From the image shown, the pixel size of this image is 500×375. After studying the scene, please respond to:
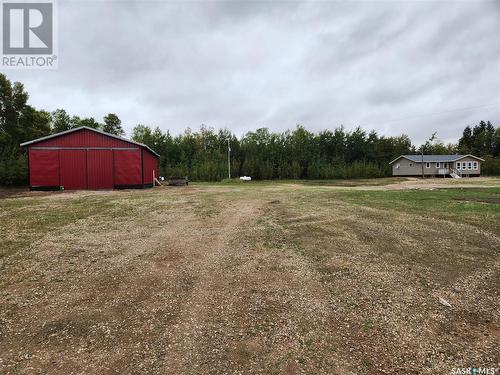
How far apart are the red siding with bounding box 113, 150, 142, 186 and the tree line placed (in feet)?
27.1

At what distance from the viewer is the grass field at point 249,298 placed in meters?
2.90

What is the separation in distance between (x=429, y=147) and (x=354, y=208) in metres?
58.2

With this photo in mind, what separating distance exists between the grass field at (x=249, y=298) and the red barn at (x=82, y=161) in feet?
40.8

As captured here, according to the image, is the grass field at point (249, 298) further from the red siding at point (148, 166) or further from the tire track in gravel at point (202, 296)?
the red siding at point (148, 166)

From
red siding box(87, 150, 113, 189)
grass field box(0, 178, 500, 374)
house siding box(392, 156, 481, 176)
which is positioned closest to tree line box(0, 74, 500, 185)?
house siding box(392, 156, 481, 176)

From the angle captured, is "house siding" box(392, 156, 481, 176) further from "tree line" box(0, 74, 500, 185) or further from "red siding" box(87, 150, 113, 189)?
"red siding" box(87, 150, 113, 189)

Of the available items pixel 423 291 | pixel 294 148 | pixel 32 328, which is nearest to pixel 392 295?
pixel 423 291

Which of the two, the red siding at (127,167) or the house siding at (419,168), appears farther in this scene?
the house siding at (419,168)

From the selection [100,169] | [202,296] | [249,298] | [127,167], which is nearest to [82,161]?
[100,169]

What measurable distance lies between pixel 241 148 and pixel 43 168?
2986 cm

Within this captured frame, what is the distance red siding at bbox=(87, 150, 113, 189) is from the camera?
19375 mm

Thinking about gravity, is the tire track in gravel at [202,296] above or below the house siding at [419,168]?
below

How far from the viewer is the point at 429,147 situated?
192 feet

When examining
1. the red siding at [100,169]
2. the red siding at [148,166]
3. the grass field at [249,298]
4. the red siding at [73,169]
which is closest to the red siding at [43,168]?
the red siding at [73,169]
